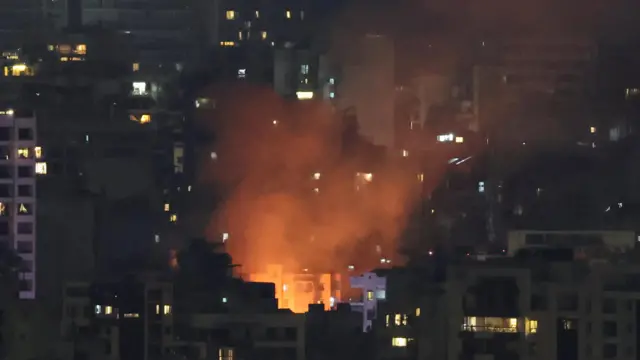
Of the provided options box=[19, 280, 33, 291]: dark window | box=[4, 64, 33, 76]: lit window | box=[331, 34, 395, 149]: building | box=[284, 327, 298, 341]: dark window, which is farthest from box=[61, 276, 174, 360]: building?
box=[331, 34, 395, 149]: building

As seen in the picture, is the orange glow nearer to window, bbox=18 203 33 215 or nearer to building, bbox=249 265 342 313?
building, bbox=249 265 342 313

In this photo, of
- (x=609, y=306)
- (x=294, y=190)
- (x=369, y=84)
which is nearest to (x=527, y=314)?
(x=609, y=306)

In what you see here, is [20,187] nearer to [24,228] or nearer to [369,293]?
[24,228]

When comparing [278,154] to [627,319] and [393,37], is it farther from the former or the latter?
[627,319]

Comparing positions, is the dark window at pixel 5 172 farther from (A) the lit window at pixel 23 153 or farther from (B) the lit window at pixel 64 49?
(B) the lit window at pixel 64 49

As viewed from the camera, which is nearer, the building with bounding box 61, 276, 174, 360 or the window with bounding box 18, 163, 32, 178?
the building with bounding box 61, 276, 174, 360

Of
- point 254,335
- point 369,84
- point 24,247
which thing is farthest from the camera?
point 369,84

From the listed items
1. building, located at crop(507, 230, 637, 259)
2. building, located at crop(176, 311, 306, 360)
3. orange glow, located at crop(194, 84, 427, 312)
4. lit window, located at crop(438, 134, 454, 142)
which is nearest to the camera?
building, located at crop(176, 311, 306, 360)

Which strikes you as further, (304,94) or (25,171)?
(304,94)
